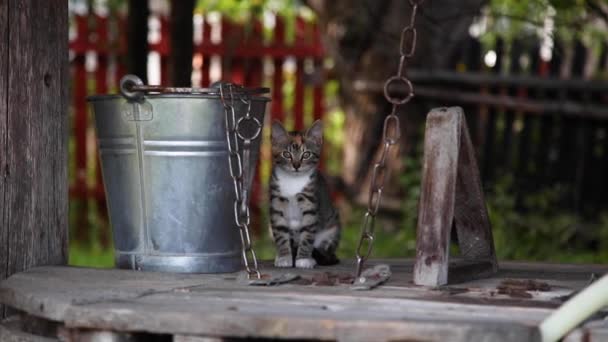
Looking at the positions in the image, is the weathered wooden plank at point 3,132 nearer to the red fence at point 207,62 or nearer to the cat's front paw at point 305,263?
the cat's front paw at point 305,263

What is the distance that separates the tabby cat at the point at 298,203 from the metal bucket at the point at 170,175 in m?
0.42

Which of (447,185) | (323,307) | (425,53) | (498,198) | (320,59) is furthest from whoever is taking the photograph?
(320,59)

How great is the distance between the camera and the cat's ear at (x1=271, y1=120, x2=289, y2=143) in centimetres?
368

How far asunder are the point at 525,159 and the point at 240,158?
13.8 feet

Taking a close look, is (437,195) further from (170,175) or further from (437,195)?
(170,175)

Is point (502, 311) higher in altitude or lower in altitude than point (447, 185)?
lower

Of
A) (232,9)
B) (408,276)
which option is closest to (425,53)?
(232,9)

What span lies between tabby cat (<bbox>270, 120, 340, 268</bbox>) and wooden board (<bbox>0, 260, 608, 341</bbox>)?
44cm

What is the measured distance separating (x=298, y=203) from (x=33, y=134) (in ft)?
3.15

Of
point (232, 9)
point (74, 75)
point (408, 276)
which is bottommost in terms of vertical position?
point (408, 276)

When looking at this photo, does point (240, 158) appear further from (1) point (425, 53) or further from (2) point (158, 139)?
(1) point (425, 53)

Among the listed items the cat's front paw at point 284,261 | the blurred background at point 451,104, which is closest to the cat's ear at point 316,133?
the cat's front paw at point 284,261

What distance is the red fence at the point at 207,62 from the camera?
8.14m

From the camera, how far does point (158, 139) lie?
3.04m
